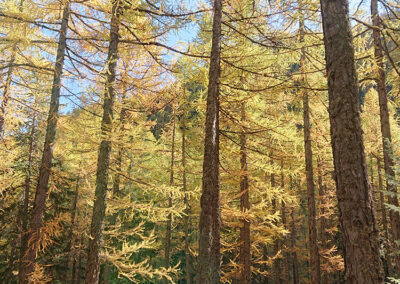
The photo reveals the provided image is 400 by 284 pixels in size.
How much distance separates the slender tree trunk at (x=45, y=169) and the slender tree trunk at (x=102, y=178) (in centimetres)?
145

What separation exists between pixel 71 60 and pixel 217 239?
641cm

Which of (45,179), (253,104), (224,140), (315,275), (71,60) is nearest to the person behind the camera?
(45,179)

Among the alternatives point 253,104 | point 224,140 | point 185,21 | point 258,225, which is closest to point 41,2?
point 185,21

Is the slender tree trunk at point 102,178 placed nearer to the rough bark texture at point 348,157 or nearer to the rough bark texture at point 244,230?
the rough bark texture at point 244,230

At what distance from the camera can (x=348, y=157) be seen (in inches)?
111

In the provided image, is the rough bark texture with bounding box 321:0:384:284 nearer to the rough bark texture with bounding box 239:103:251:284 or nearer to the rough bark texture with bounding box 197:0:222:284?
the rough bark texture with bounding box 197:0:222:284

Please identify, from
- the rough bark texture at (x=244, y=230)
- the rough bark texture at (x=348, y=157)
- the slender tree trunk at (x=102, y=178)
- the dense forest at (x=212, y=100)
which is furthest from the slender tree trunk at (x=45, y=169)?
the rough bark texture at (x=348, y=157)

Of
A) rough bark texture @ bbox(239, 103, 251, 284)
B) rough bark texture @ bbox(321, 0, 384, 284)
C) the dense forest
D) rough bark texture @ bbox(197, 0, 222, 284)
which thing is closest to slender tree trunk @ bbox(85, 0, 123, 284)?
the dense forest

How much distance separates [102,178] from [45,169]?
1.85 m

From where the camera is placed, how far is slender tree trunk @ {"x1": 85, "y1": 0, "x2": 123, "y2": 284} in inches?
232

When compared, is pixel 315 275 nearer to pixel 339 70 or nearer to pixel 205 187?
pixel 205 187

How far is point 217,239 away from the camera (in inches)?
229

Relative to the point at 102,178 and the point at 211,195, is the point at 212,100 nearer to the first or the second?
the point at 211,195

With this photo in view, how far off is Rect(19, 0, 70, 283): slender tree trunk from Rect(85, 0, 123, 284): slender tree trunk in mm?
1449
